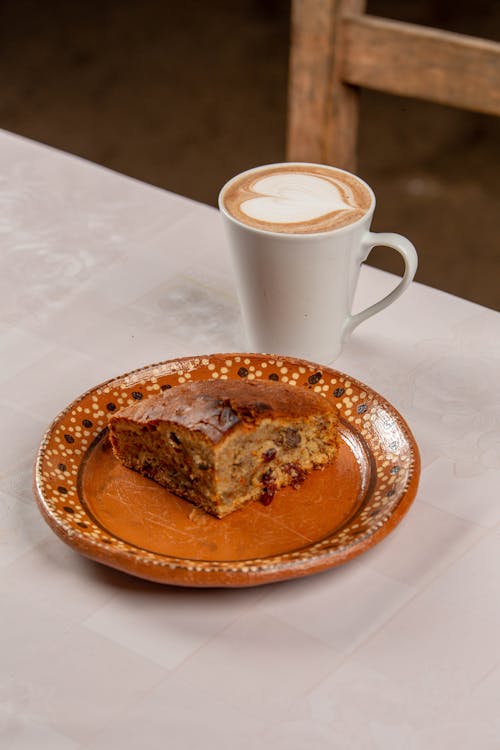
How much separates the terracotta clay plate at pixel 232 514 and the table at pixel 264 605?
1.4 inches

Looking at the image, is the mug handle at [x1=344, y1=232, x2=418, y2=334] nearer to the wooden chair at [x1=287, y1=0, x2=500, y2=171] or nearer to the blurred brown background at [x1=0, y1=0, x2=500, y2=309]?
the wooden chair at [x1=287, y1=0, x2=500, y2=171]

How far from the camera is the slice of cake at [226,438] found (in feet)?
2.93

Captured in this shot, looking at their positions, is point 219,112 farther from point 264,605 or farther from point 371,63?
point 264,605

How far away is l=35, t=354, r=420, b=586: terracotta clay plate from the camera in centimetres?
83

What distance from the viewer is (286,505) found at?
0.91m

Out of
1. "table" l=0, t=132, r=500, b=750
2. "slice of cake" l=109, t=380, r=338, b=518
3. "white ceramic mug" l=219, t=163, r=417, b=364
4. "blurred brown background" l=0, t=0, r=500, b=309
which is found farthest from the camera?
"blurred brown background" l=0, t=0, r=500, b=309

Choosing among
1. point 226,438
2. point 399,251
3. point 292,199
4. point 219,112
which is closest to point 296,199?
point 292,199

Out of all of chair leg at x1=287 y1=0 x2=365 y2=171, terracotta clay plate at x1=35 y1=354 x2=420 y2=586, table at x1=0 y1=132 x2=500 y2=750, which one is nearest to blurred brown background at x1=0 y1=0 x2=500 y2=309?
chair leg at x1=287 y1=0 x2=365 y2=171

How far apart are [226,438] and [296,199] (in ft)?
1.04

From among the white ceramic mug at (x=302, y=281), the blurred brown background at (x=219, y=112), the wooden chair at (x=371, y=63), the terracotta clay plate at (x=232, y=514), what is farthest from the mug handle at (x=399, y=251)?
the blurred brown background at (x=219, y=112)

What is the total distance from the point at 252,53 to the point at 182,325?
258 centimetres

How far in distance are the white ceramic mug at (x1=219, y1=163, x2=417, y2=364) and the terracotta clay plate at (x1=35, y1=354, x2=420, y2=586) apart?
0.08m

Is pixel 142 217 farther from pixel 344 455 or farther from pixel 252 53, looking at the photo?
pixel 252 53

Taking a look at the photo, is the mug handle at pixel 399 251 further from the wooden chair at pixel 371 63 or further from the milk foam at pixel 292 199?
the wooden chair at pixel 371 63
